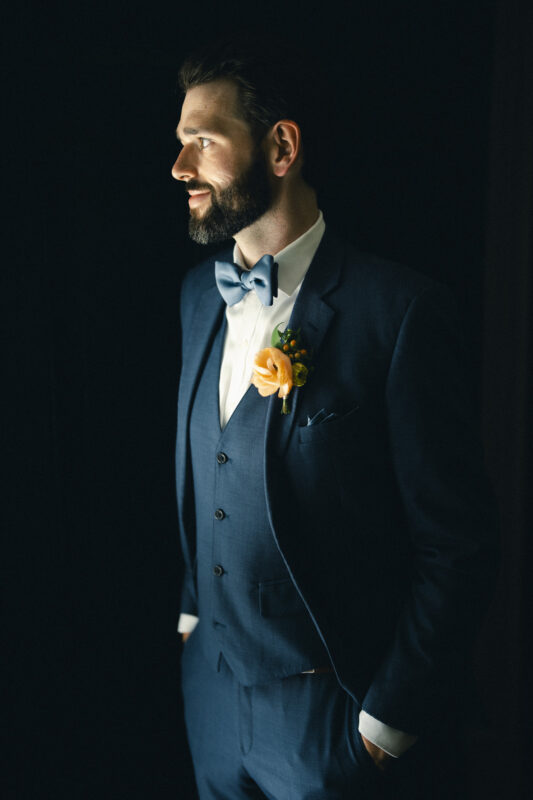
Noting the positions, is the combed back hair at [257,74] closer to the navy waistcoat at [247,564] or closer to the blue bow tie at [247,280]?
the blue bow tie at [247,280]

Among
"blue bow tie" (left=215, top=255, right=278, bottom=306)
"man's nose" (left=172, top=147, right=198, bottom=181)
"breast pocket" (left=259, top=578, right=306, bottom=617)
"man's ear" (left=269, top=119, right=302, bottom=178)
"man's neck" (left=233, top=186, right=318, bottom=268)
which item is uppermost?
"man's ear" (left=269, top=119, right=302, bottom=178)

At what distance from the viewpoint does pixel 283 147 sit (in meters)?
1.23

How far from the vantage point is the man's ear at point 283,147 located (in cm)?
122

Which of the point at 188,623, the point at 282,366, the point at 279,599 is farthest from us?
the point at 188,623

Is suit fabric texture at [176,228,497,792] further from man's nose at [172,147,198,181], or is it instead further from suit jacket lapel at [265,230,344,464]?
man's nose at [172,147,198,181]

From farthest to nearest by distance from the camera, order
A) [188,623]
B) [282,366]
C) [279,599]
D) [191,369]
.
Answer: [188,623] < [191,369] < [279,599] < [282,366]

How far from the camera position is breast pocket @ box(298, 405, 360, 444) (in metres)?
1.12

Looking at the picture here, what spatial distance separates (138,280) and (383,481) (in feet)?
2.73

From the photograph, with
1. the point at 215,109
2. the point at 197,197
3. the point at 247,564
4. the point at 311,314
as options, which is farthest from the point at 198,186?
the point at 247,564

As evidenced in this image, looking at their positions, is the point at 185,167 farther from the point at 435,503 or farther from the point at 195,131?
the point at 435,503

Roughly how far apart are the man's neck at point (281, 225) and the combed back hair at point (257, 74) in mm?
146

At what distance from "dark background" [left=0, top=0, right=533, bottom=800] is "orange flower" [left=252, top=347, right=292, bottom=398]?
537 mm

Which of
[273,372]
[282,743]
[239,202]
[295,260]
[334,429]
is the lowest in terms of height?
[282,743]

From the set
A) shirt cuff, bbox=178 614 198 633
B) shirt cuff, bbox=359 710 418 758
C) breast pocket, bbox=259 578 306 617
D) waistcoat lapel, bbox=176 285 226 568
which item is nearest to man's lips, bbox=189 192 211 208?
waistcoat lapel, bbox=176 285 226 568
